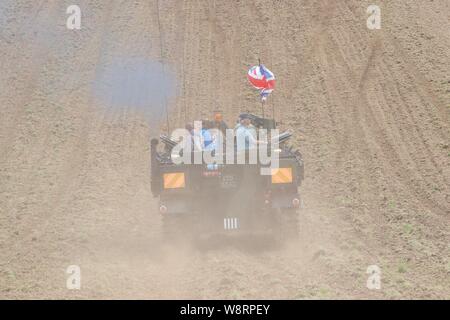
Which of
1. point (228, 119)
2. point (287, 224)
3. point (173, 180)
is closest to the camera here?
point (173, 180)

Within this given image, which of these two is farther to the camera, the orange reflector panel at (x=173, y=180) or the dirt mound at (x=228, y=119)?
the orange reflector panel at (x=173, y=180)

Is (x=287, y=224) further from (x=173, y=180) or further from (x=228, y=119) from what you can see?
(x=228, y=119)

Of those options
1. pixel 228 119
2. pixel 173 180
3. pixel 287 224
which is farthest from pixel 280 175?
pixel 228 119

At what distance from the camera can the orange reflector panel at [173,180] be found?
1182cm

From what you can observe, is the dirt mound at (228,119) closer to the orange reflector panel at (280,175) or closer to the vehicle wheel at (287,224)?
the vehicle wheel at (287,224)

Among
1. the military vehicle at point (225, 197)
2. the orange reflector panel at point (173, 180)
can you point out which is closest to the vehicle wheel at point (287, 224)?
the military vehicle at point (225, 197)

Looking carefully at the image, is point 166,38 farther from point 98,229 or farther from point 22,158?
point 98,229

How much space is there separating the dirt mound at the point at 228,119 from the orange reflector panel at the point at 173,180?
3.30 feet

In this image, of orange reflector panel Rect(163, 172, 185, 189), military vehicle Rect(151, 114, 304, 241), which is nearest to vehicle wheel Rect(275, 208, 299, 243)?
military vehicle Rect(151, 114, 304, 241)

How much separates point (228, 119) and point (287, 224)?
748 centimetres

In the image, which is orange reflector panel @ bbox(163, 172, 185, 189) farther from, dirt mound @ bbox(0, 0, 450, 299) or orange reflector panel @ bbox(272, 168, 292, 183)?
orange reflector panel @ bbox(272, 168, 292, 183)

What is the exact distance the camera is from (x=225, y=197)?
12.0 m

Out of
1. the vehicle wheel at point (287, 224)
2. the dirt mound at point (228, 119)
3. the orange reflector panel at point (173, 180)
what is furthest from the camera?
the vehicle wheel at point (287, 224)

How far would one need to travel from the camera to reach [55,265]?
1094 centimetres
